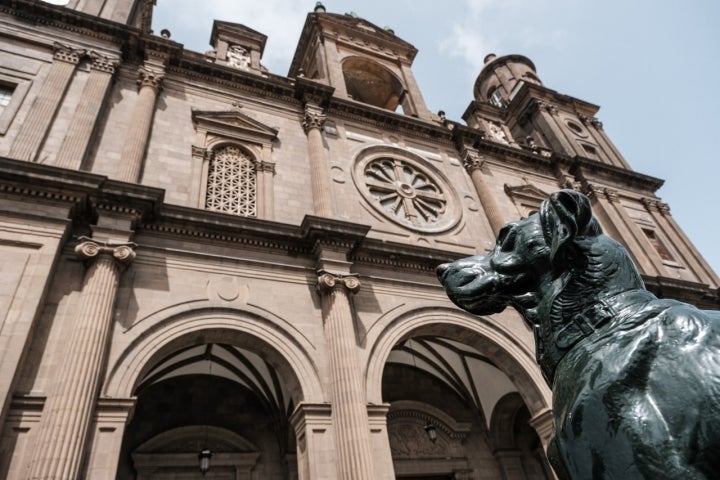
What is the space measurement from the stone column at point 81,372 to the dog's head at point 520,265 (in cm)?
559

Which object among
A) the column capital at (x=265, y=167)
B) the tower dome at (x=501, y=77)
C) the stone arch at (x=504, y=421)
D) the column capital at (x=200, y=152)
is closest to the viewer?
the column capital at (x=200, y=152)

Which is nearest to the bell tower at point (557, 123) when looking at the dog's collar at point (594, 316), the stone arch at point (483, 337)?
the stone arch at point (483, 337)

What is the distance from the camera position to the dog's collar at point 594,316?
1829 mm

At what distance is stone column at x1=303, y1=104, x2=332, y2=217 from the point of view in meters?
10.7

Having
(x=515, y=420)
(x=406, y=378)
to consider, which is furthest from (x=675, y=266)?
(x=406, y=378)

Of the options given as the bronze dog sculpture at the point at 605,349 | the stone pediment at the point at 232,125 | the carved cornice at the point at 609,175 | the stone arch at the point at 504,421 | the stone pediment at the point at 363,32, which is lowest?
the bronze dog sculpture at the point at 605,349

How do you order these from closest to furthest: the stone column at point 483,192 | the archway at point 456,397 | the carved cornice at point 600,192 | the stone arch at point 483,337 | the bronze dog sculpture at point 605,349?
1. the bronze dog sculpture at point 605,349
2. the stone arch at point 483,337
3. the archway at point 456,397
4. the stone column at point 483,192
5. the carved cornice at point 600,192

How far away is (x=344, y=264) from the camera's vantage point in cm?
909

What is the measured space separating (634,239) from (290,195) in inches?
486

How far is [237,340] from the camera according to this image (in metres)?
8.03

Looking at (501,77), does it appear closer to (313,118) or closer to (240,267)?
(313,118)

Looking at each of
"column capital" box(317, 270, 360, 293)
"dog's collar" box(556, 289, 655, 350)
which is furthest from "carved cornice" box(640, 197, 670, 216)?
"dog's collar" box(556, 289, 655, 350)

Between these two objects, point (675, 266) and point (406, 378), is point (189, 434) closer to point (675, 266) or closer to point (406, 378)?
point (406, 378)

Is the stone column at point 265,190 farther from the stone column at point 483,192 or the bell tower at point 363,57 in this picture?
the bell tower at point 363,57
